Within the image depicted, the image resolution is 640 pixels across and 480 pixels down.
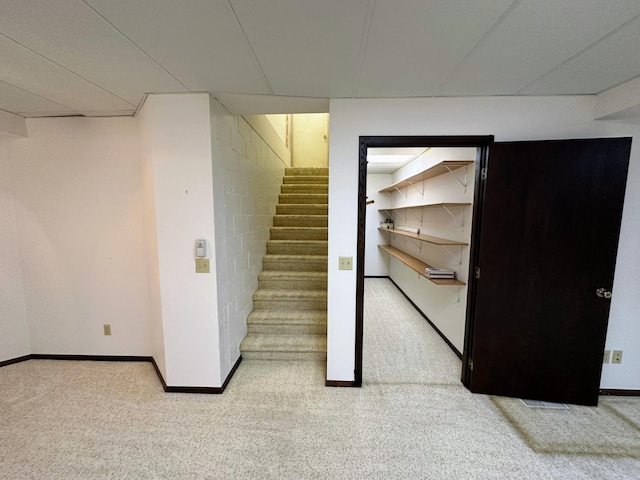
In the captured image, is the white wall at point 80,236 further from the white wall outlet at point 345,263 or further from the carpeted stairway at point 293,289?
the white wall outlet at point 345,263

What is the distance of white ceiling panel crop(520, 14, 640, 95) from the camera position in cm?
124

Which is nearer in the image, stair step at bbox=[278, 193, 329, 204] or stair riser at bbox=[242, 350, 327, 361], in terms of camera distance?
stair riser at bbox=[242, 350, 327, 361]

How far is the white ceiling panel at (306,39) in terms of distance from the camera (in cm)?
104

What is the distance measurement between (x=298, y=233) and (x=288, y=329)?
4.42 feet

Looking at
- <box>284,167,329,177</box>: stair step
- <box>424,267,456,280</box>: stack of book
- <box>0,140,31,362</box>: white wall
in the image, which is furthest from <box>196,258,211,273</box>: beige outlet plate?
<box>284,167,329,177</box>: stair step

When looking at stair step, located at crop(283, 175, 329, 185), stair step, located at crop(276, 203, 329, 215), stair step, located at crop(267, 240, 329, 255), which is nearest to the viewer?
stair step, located at crop(267, 240, 329, 255)

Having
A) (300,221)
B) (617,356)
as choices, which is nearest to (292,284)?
(300,221)

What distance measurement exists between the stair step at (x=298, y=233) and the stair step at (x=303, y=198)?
67 cm

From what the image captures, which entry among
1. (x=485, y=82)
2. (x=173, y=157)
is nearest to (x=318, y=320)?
(x=173, y=157)

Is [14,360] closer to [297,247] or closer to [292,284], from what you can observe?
[292,284]

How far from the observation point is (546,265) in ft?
6.02

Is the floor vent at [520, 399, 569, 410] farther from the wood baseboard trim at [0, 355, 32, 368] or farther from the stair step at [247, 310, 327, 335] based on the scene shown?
the wood baseboard trim at [0, 355, 32, 368]

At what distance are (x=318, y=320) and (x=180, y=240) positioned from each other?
1542 mm

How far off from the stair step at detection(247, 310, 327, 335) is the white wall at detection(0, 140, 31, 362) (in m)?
2.17
